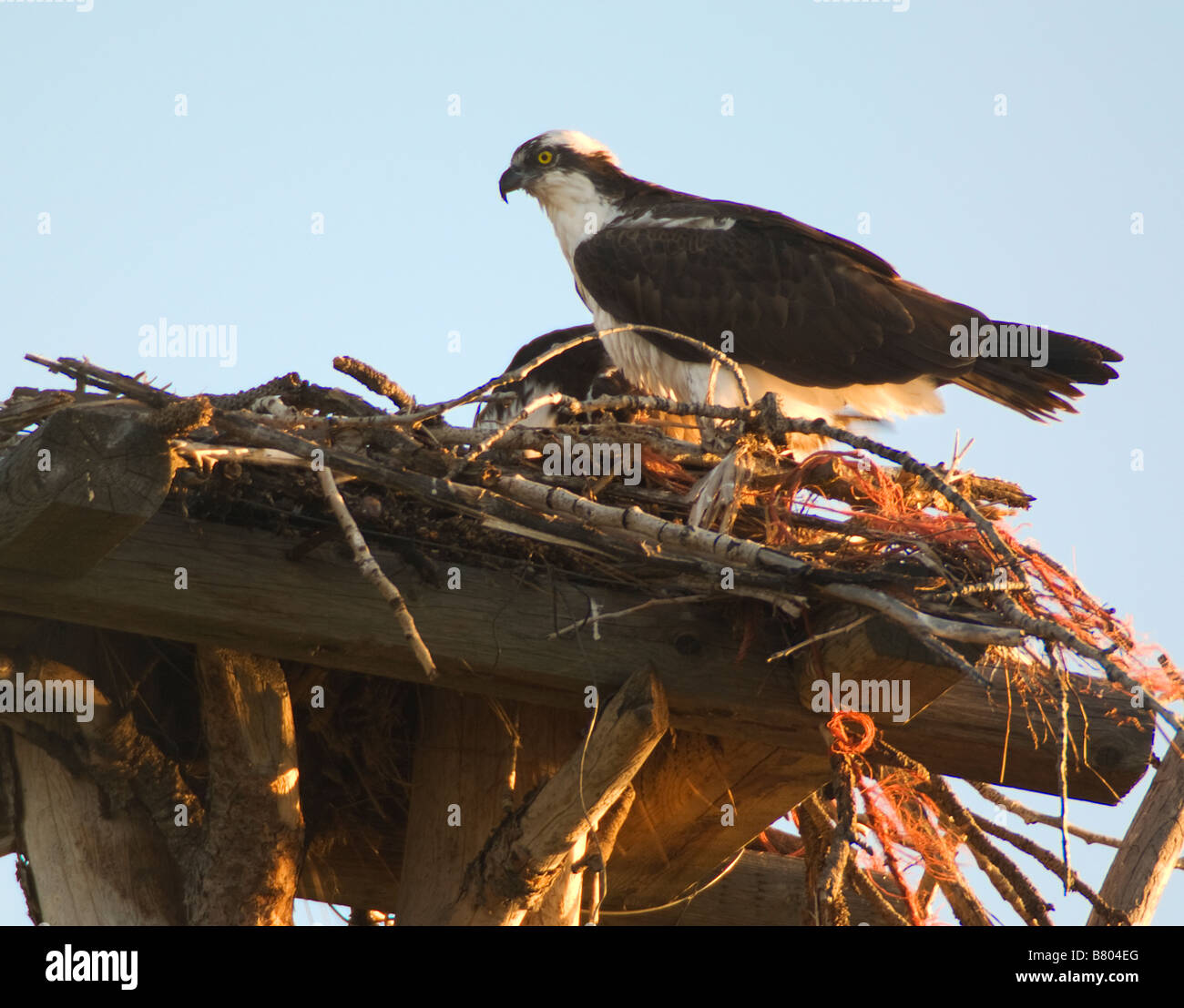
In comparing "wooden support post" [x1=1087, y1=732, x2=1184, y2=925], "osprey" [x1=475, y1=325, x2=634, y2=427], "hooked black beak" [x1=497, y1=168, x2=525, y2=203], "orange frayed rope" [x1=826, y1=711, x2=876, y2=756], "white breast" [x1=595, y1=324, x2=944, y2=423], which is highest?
"hooked black beak" [x1=497, y1=168, x2=525, y2=203]

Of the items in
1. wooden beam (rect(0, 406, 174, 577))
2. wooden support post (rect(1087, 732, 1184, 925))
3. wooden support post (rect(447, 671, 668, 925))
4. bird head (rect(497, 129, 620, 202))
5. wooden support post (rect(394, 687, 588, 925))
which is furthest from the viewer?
bird head (rect(497, 129, 620, 202))

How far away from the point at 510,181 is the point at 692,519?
4242 millimetres

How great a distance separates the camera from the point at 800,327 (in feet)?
21.0

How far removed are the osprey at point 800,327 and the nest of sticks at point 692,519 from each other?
6.32 feet

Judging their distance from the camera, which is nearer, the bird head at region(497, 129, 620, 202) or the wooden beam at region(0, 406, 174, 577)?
the wooden beam at region(0, 406, 174, 577)

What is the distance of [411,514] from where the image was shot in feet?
12.0

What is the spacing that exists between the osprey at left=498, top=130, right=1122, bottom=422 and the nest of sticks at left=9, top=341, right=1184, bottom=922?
1.93m

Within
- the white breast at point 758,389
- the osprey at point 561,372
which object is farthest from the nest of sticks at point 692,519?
the osprey at point 561,372

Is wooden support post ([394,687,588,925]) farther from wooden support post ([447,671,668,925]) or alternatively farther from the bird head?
the bird head

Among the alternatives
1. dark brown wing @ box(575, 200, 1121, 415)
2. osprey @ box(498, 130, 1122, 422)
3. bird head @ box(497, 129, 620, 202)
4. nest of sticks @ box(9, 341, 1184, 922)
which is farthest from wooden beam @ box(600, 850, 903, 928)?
bird head @ box(497, 129, 620, 202)

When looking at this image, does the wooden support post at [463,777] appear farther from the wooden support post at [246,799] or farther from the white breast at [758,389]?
the white breast at [758,389]

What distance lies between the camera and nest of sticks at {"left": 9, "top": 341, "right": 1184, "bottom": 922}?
10.3 feet

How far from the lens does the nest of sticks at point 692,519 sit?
3.15 meters

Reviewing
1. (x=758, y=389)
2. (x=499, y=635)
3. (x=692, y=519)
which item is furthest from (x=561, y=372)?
(x=499, y=635)
